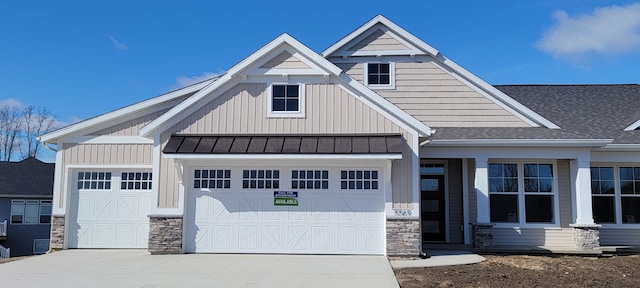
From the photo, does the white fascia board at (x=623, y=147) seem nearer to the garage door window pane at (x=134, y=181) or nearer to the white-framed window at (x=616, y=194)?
the white-framed window at (x=616, y=194)

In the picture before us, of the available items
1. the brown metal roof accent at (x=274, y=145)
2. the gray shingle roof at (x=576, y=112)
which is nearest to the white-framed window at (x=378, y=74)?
the gray shingle roof at (x=576, y=112)

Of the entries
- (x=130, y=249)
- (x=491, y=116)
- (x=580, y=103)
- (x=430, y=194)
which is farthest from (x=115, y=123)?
(x=580, y=103)

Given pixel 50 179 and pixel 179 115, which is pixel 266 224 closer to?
pixel 179 115

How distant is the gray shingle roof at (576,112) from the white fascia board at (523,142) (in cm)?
20

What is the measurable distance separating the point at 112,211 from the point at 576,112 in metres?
13.8

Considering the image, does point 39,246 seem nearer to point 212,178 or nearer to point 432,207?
point 212,178

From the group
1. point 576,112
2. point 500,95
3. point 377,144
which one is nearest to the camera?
point 377,144

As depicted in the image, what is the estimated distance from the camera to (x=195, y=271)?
954 cm

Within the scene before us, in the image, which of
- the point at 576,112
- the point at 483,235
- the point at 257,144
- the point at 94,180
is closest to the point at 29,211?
the point at 94,180

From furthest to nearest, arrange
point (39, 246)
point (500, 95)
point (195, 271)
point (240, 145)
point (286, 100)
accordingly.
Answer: point (39, 246)
point (500, 95)
point (286, 100)
point (240, 145)
point (195, 271)

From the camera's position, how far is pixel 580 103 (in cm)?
1658

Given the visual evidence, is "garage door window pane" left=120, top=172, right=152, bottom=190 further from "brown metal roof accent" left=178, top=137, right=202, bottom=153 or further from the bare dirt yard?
the bare dirt yard

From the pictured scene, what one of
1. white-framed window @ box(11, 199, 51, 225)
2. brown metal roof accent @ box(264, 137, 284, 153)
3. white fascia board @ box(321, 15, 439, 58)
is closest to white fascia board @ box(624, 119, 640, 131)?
white fascia board @ box(321, 15, 439, 58)

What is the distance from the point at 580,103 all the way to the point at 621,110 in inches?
47.1
